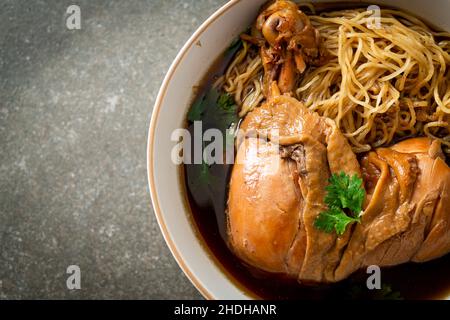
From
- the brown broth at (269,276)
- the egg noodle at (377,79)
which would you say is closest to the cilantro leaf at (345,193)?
the egg noodle at (377,79)

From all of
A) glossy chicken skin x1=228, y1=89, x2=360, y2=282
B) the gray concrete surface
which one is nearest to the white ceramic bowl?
glossy chicken skin x1=228, y1=89, x2=360, y2=282

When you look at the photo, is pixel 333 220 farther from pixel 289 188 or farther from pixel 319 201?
pixel 289 188

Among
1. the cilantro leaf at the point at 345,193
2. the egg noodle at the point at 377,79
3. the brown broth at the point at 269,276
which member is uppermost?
the egg noodle at the point at 377,79

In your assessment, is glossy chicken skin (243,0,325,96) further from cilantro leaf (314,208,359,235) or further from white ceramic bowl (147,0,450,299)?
cilantro leaf (314,208,359,235)

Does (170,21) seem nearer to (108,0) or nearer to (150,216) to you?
(108,0)

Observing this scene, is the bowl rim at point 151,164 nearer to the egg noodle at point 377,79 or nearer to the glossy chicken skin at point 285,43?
the glossy chicken skin at point 285,43
